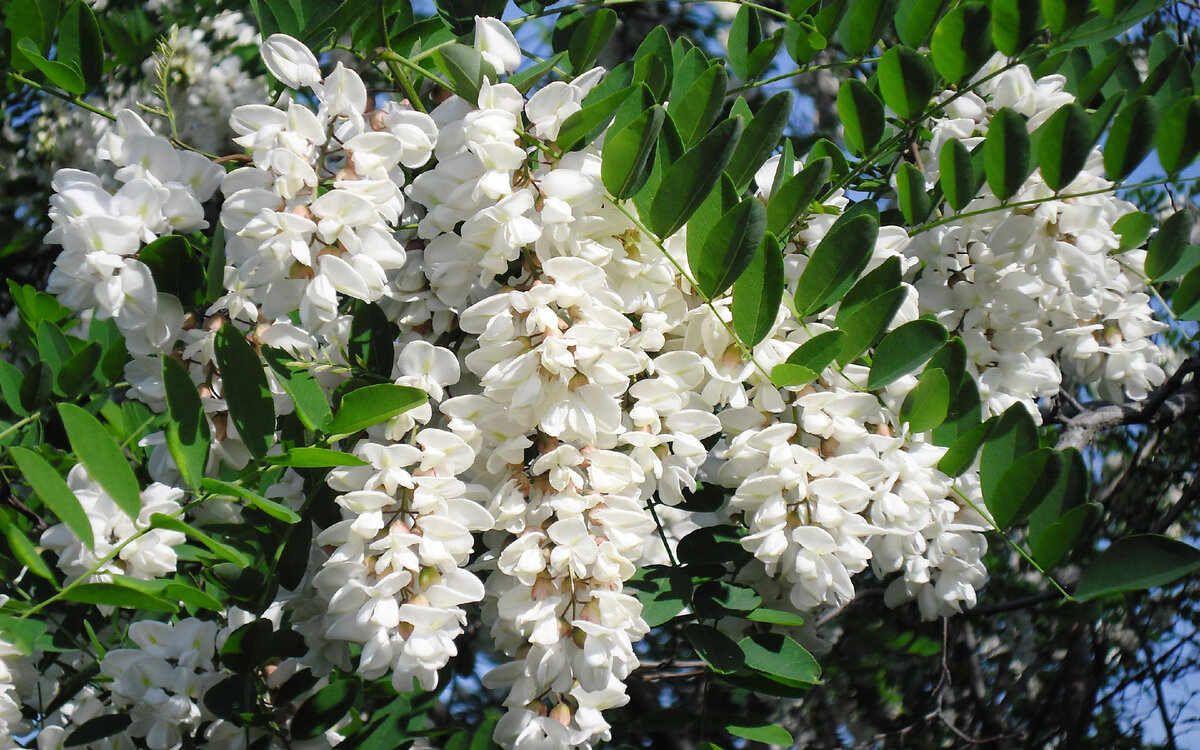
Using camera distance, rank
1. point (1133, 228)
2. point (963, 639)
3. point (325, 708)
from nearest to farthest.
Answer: point (325, 708) → point (1133, 228) → point (963, 639)

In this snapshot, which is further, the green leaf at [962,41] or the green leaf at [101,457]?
the green leaf at [962,41]

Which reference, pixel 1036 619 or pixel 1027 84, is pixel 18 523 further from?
pixel 1036 619

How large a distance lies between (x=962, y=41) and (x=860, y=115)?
0.14 meters

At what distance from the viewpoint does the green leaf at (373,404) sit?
93 cm

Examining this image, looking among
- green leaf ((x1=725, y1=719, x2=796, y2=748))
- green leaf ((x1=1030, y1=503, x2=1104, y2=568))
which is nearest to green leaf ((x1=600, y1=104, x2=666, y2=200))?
green leaf ((x1=1030, y1=503, x2=1104, y2=568))

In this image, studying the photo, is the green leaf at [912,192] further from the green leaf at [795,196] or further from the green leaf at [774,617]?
the green leaf at [774,617]

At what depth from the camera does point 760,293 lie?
39.2 inches

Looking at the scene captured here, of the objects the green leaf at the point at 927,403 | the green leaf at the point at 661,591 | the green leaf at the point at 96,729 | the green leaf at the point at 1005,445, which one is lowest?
the green leaf at the point at 96,729

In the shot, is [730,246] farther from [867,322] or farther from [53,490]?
[53,490]

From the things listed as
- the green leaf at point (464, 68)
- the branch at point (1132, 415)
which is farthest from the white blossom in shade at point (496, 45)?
the branch at point (1132, 415)

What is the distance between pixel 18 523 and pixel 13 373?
0.68 feet

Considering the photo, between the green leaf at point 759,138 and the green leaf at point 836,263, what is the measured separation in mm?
109

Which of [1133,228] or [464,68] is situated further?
[1133,228]

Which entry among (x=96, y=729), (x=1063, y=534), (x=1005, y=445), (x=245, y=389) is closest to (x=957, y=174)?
(x=1005, y=445)
